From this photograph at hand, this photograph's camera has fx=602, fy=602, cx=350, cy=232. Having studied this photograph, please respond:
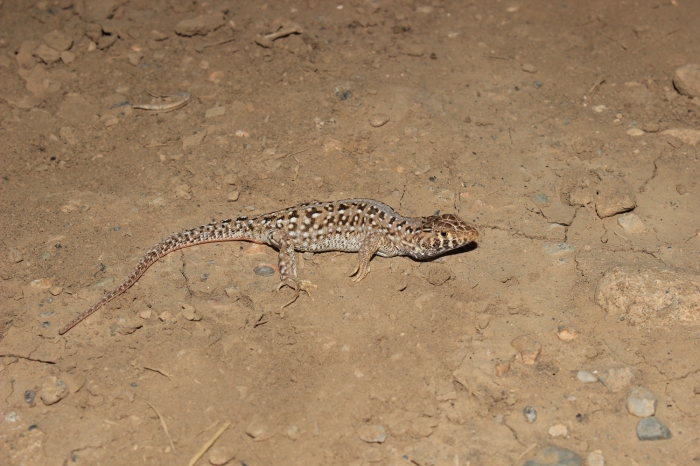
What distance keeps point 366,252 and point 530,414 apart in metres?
2.44

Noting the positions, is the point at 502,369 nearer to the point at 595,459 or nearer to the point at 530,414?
the point at 530,414

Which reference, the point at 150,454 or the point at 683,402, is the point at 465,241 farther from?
the point at 150,454

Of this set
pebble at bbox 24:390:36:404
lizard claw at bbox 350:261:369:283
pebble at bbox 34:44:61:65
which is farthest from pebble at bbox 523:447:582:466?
pebble at bbox 34:44:61:65

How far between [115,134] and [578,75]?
698 cm

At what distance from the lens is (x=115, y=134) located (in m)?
8.66

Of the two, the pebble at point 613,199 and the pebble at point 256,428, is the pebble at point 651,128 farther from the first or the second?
the pebble at point 256,428

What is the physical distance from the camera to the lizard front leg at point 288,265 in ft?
21.6

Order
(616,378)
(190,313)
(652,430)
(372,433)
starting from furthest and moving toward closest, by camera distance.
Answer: (190,313) → (616,378) → (372,433) → (652,430)

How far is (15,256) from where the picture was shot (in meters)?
6.99

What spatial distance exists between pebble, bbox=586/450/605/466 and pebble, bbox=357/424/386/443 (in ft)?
5.69

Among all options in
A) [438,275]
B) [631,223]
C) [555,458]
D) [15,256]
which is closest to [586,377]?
[555,458]

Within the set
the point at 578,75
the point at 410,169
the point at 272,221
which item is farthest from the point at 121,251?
the point at 578,75

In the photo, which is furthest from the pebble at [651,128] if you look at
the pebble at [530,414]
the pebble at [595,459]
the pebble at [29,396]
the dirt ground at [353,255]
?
the pebble at [29,396]

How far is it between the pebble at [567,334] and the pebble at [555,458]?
1173mm
